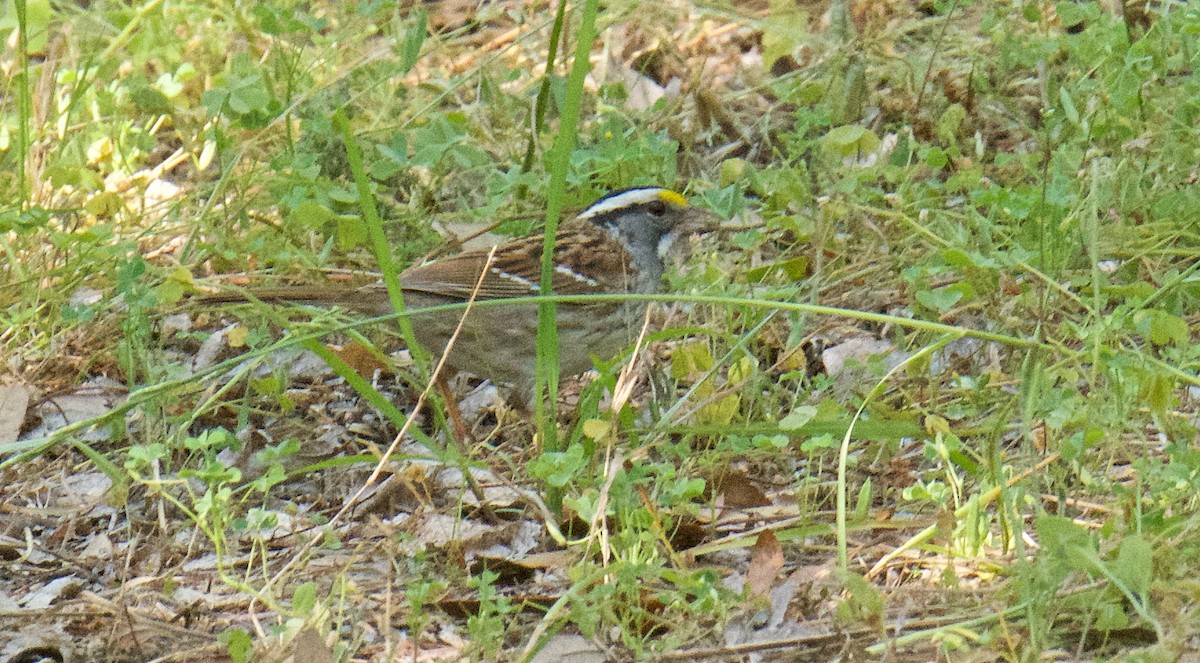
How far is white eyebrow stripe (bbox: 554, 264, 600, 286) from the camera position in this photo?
17.0 ft

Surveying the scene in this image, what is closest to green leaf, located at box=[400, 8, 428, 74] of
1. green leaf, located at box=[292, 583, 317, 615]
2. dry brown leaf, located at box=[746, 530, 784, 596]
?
dry brown leaf, located at box=[746, 530, 784, 596]

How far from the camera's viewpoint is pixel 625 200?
517 centimetres

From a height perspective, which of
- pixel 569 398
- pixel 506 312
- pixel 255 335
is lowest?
pixel 569 398

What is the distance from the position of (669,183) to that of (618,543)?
7.99 feet

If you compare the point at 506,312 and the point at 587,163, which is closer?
the point at 506,312

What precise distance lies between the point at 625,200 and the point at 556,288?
14.9 inches

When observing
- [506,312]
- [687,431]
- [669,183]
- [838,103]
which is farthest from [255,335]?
[838,103]

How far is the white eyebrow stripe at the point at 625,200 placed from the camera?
513cm

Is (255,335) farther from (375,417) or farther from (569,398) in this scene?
(569,398)

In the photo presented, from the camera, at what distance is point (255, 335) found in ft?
13.9

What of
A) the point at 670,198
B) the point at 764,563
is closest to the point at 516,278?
the point at 670,198

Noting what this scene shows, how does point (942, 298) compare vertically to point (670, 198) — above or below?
above

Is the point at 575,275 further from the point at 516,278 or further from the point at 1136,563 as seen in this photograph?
the point at 1136,563

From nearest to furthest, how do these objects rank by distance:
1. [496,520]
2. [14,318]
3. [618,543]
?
[618,543], [496,520], [14,318]
